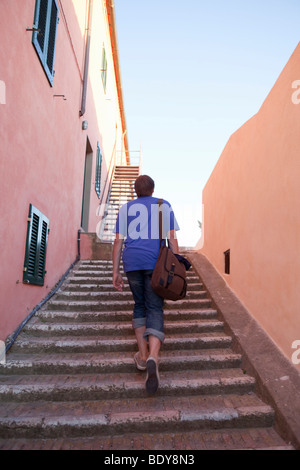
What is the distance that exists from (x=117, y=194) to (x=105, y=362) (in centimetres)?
989

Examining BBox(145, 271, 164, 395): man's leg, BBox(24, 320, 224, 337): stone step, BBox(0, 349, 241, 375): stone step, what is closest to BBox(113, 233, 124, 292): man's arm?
BBox(145, 271, 164, 395): man's leg

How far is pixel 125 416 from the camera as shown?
2.50 m

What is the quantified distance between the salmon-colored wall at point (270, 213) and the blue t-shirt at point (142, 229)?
3.17 ft

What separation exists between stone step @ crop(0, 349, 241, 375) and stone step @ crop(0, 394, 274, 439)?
394mm

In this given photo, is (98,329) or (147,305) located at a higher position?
(147,305)

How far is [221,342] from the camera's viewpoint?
142 inches

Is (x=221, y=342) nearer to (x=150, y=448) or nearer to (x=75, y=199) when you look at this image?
(x=150, y=448)

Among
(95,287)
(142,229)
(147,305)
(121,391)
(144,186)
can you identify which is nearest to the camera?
(121,391)

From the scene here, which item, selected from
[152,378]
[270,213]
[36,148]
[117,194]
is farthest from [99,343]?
[117,194]

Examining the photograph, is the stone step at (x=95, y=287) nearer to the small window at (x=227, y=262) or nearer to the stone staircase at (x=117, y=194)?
the small window at (x=227, y=262)

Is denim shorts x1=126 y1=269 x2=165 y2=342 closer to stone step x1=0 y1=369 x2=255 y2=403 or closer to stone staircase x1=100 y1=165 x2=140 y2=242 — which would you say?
stone step x1=0 y1=369 x2=255 y2=403

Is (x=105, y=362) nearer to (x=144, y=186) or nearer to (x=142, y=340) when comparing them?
(x=142, y=340)

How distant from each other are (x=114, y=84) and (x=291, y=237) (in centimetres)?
1178

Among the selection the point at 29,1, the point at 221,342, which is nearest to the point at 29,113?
the point at 29,1
